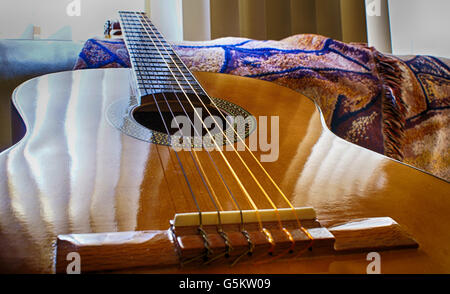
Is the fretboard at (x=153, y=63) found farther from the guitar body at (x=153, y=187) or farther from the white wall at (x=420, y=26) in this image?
the white wall at (x=420, y=26)

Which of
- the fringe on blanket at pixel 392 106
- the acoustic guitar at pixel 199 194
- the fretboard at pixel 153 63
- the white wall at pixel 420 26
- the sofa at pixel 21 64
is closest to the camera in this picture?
the acoustic guitar at pixel 199 194

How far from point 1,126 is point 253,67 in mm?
792

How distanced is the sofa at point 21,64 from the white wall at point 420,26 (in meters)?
1.89

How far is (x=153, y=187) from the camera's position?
1.60 feet

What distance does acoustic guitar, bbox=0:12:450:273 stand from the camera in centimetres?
36

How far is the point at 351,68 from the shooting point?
1156 mm

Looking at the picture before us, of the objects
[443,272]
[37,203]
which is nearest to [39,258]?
[37,203]

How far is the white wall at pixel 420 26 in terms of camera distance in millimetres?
2186

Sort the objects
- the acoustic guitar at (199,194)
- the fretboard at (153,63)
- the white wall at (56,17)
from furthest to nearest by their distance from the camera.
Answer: the white wall at (56,17) < the fretboard at (153,63) < the acoustic guitar at (199,194)

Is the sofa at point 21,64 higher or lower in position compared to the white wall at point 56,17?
lower

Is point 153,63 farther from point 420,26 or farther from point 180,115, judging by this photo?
point 420,26

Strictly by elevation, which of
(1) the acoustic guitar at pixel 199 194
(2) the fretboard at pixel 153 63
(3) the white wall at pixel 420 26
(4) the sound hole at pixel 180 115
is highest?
(3) the white wall at pixel 420 26

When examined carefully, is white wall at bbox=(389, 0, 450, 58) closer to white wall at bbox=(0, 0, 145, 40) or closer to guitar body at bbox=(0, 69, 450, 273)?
white wall at bbox=(0, 0, 145, 40)

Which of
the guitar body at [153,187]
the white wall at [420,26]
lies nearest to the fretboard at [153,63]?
the guitar body at [153,187]
